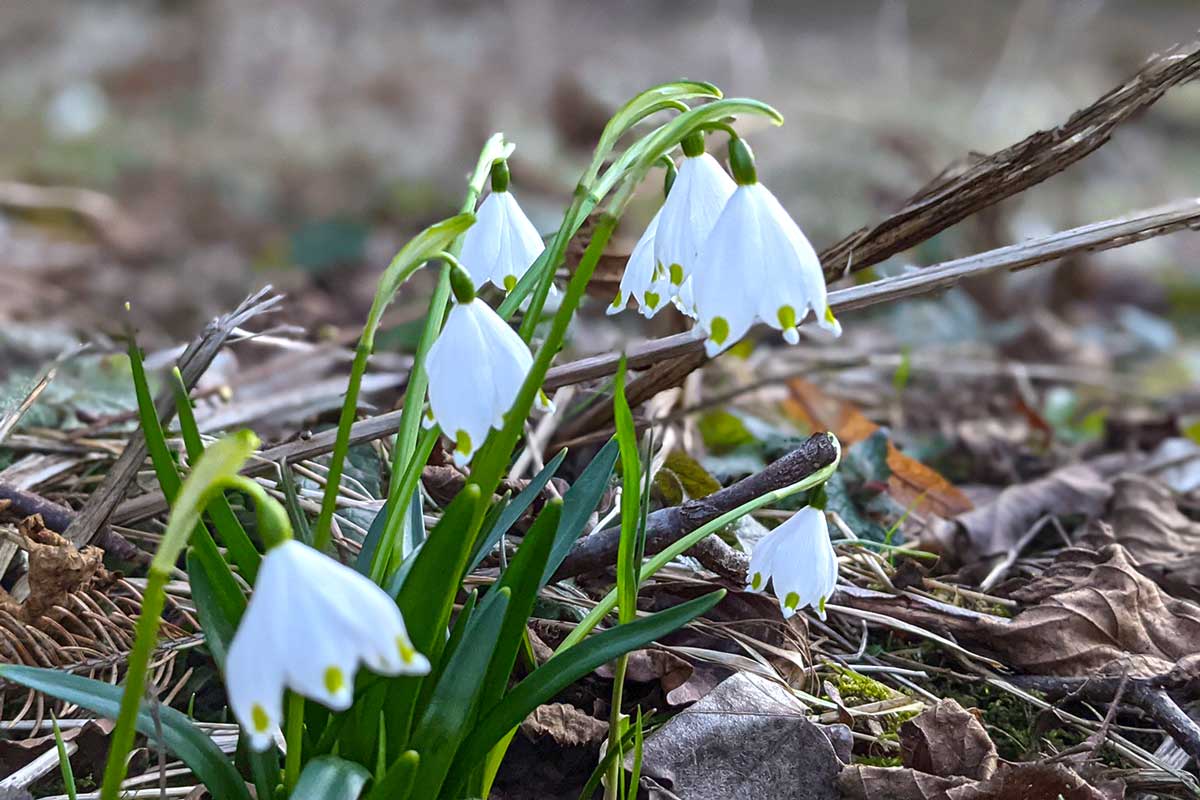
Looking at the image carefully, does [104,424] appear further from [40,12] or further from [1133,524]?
[40,12]

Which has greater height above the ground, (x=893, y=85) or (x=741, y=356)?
(x=893, y=85)

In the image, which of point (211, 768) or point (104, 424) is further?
point (104, 424)

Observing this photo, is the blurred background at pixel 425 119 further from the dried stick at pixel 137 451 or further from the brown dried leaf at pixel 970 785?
the brown dried leaf at pixel 970 785

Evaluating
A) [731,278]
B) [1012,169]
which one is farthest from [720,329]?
[1012,169]

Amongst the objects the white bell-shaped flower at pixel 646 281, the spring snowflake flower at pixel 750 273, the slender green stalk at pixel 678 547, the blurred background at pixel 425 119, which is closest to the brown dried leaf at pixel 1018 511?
the slender green stalk at pixel 678 547

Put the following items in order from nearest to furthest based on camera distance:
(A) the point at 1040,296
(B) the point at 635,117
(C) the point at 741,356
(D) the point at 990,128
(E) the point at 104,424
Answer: (B) the point at 635,117, (E) the point at 104,424, (C) the point at 741,356, (A) the point at 1040,296, (D) the point at 990,128

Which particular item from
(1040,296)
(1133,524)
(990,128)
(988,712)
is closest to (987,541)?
(1133,524)
